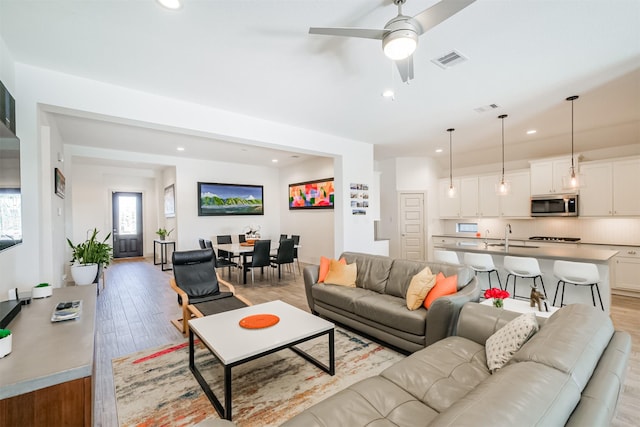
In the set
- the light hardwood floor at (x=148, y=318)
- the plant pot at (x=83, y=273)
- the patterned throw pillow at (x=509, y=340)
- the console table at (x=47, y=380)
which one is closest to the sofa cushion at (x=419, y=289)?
the patterned throw pillow at (x=509, y=340)

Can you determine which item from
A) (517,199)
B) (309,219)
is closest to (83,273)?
(309,219)

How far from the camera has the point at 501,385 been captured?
3.22ft

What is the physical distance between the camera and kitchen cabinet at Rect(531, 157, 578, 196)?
17.6 ft

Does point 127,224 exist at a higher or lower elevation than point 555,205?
lower

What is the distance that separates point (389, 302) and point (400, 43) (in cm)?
233

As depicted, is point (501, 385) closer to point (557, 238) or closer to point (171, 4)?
point (171, 4)

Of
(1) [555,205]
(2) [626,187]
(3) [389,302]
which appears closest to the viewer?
(3) [389,302]

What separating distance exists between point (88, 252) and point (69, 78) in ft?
9.39

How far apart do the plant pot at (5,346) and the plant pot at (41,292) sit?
1150 mm

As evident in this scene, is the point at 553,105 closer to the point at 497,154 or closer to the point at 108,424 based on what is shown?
the point at 497,154

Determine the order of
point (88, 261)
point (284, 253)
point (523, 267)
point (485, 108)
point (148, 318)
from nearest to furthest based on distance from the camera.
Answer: point (523, 267)
point (148, 318)
point (485, 108)
point (88, 261)
point (284, 253)

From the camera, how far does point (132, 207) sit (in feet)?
30.4

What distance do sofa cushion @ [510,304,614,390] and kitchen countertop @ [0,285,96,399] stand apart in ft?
6.61

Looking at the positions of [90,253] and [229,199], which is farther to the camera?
[229,199]
